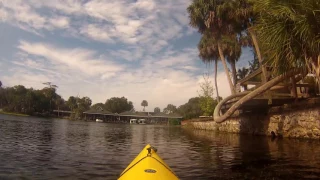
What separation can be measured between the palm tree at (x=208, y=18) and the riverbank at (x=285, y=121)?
36.0ft

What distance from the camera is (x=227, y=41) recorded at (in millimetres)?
38812

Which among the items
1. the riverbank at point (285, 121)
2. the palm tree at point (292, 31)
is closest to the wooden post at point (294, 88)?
the riverbank at point (285, 121)

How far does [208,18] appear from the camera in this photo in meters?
31.3

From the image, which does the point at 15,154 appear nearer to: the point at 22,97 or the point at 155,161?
the point at 155,161

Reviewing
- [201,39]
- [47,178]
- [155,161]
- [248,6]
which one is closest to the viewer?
[155,161]

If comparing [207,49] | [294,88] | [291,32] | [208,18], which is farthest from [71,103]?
[291,32]

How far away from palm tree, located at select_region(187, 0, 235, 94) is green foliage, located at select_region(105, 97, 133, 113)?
93357 millimetres

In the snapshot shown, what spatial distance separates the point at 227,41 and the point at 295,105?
21323mm

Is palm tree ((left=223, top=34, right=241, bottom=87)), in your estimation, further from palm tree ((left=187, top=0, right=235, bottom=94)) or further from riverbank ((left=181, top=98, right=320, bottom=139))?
riverbank ((left=181, top=98, right=320, bottom=139))

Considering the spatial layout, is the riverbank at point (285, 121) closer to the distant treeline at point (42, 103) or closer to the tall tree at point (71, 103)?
the distant treeline at point (42, 103)

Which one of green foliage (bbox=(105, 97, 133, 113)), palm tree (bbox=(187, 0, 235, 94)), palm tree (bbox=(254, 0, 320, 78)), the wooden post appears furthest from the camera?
green foliage (bbox=(105, 97, 133, 113))

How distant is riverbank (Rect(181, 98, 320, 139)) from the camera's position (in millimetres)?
17933

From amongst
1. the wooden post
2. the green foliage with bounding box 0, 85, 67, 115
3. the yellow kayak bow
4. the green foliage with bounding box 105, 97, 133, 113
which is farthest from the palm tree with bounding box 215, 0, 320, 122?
the green foliage with bounding box 105, 97, 133, 113

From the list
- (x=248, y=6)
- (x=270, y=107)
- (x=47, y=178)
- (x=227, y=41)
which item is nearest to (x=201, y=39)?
(x=227, y=41)
